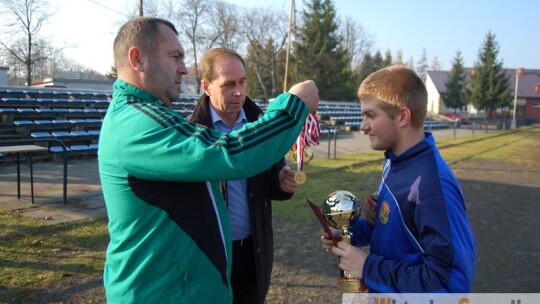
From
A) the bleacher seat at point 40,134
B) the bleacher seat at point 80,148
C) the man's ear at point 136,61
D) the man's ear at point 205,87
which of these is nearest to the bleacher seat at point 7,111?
the bleacher seat at point 40,134

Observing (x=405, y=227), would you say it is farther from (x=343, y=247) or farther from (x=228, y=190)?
(x=228, y=190)

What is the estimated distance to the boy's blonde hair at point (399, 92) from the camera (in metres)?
1.88

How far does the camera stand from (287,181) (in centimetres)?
249

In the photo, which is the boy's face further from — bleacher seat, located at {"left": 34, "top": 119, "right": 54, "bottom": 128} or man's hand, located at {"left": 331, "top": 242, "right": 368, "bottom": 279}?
bleacher seat, located at {"left": 34, "top": 119, "right": 54, "bottom": 128}

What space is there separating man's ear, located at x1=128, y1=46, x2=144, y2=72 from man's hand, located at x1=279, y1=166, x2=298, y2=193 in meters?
1.14

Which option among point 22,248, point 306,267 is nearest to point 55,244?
point 22,248

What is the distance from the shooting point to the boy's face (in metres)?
1.93

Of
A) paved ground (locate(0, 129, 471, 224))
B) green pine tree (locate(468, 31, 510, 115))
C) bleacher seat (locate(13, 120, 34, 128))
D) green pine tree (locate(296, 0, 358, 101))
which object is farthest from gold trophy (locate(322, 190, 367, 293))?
green pine tree (locate(468, 31, 510, 115))

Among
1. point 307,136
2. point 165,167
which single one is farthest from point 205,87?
point 165,167

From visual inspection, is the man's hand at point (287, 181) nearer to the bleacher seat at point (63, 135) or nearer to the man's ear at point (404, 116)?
the man's ear at point (404, 116)

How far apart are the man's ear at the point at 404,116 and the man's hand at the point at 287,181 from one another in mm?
755

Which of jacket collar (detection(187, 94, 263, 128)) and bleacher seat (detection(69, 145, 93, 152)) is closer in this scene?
jacket collar (detection(187, 94, 263, 128))

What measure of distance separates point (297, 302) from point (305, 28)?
46024 mm

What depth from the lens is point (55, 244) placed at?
199 inches
